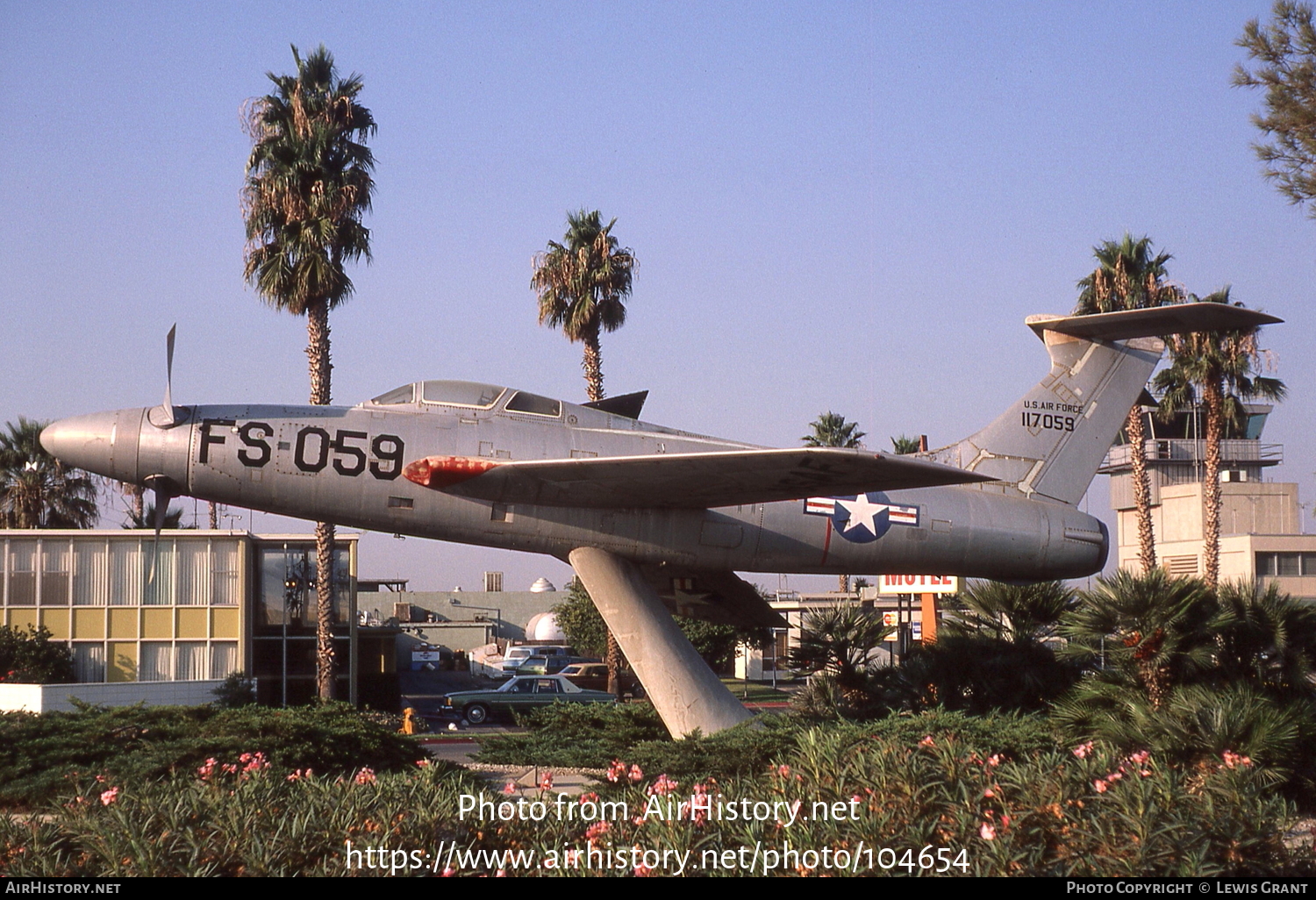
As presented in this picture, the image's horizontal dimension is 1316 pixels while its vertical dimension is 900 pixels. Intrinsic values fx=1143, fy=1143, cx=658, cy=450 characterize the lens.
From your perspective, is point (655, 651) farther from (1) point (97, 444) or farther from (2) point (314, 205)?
(2) point (314, 205)

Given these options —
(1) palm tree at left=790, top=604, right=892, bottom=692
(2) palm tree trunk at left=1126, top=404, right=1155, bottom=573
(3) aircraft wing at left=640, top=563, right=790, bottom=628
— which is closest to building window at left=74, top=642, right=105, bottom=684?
(1) palm tree at left=790, top=604, right=892, bottom=692

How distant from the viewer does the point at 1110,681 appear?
593 inches

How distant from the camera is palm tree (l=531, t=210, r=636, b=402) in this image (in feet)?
124

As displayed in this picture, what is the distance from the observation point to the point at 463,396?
14719mm

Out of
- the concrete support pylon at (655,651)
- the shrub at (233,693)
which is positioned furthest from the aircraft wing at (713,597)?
the shrub at (233,693)

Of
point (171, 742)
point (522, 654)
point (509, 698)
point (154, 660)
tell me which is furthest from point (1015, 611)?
point (522, 654)

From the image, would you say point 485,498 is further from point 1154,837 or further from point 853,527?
point 1154,837

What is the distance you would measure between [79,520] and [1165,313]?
43.8 metres

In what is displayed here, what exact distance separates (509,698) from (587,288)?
13603 mm

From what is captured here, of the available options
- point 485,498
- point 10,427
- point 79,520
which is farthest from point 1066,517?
point 10,427

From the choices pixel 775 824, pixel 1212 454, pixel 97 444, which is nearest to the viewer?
pixel 775 824

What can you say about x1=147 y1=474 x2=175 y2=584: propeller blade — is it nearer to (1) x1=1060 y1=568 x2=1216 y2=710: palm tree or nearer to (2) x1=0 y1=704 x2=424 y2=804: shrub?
(2) x1=0 y1=704 x2=424 y2=804: shrub

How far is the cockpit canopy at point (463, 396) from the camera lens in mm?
14633

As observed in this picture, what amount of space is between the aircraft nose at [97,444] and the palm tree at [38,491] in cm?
3686
